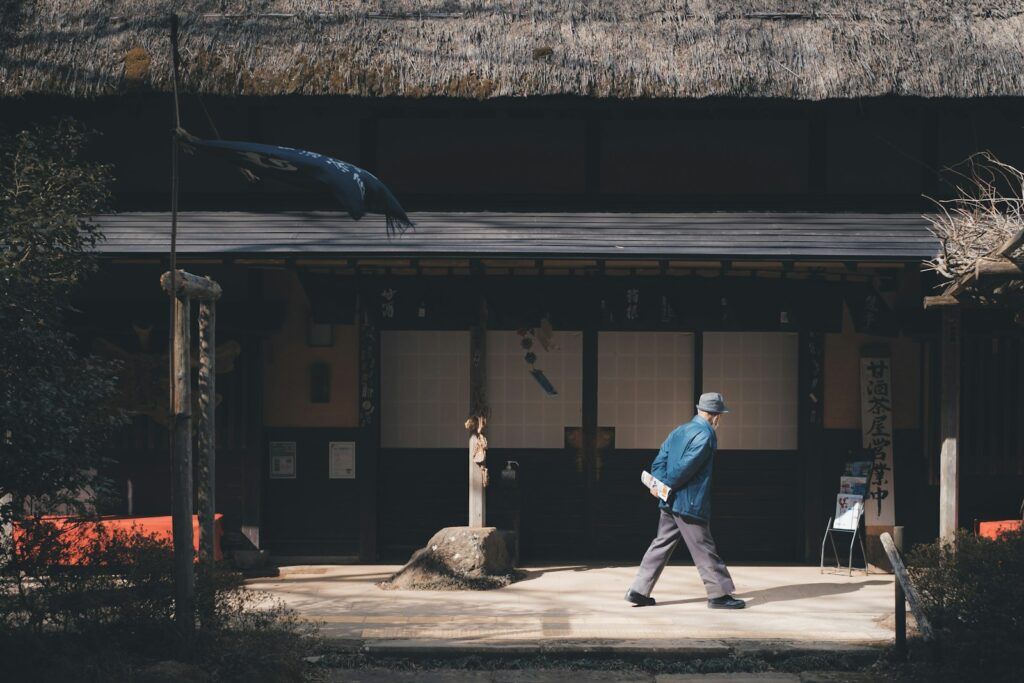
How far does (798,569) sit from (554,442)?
9.02 ft

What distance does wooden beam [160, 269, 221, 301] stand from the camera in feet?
24.8

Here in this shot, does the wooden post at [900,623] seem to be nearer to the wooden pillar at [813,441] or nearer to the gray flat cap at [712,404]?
the gray flat cap at [712,404]

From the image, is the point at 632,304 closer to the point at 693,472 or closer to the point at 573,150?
the point at 573,150

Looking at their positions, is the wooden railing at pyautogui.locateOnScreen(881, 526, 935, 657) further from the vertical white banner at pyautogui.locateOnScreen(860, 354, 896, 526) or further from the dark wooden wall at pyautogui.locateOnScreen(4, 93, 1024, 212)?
the dark wooden wall at pyautogui.locateOnScreen(4, 93, 1024, 212)

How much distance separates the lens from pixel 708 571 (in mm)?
9977

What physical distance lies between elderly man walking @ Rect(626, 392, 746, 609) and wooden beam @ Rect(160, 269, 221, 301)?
4039 millimetres

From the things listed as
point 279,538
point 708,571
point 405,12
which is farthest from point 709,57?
point 279,538

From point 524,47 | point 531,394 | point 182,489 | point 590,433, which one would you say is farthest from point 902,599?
point 524,47

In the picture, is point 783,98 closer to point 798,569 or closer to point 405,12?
point 405,12

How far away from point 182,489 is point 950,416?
21.0 feet

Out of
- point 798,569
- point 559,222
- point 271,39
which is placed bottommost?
A: point 798,569

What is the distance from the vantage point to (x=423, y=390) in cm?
1236

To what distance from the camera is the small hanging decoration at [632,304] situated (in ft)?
37.4

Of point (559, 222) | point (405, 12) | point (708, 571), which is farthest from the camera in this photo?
point (405, 12)
